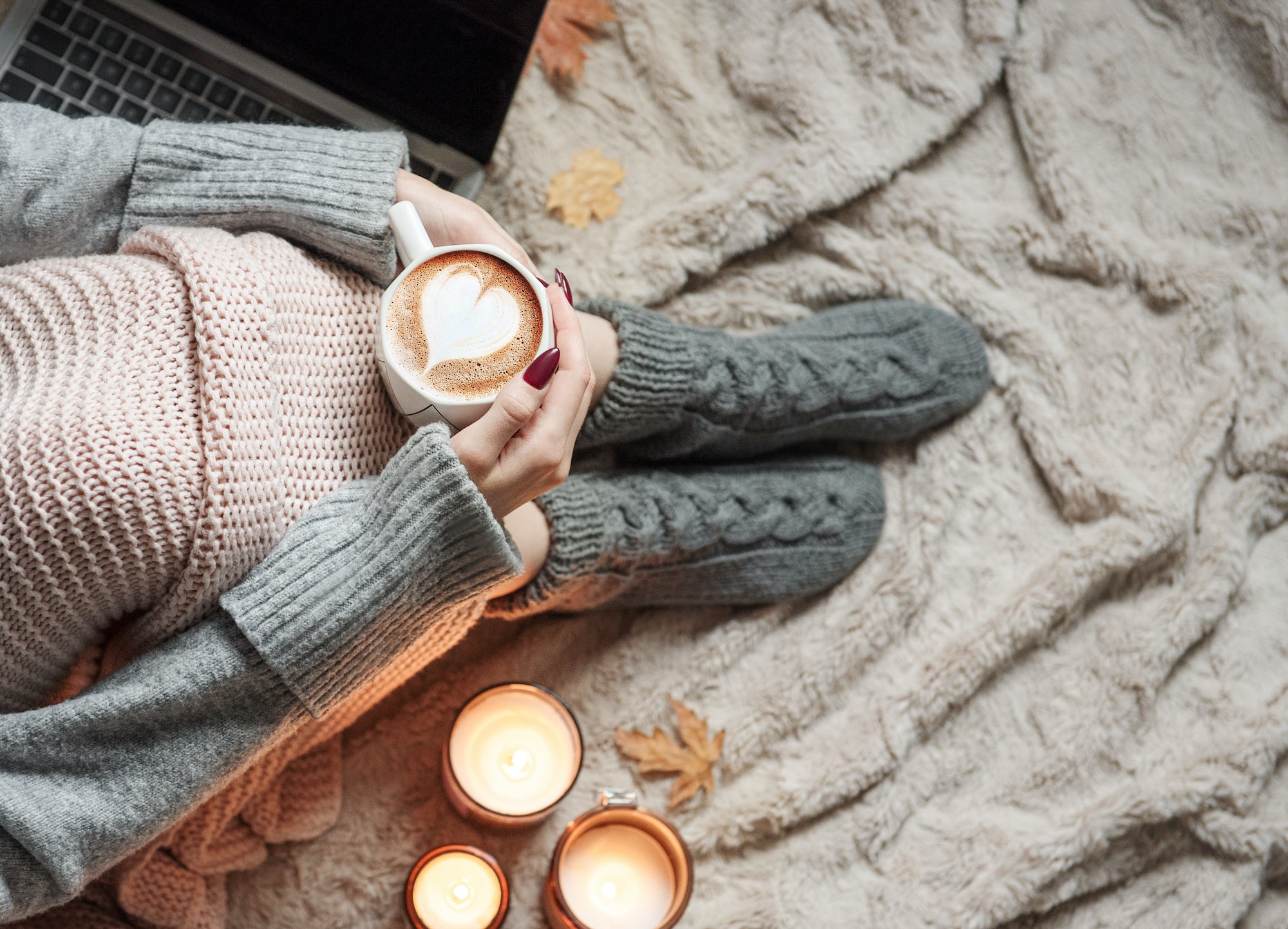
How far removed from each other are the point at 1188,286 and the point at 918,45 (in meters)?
0.45

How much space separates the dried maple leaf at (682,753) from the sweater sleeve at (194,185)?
0.59m

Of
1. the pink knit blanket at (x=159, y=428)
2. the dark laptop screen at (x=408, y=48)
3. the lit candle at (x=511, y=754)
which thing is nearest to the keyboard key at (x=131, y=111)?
the dark laptop screen at (x=408, y=48)

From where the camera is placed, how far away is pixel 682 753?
3.59ft

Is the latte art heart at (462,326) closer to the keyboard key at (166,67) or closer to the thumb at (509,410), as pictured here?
the thumb at (509,410)

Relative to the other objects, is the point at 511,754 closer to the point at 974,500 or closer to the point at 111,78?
the point at 974,500

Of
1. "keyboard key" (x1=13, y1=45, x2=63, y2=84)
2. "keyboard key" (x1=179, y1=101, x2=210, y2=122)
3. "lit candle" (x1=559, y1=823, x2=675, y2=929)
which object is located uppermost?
"keyboard key" (x1=179, y1=101, x2=210, y2=122)

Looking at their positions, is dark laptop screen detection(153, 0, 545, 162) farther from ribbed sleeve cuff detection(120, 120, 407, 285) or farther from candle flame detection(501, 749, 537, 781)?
candle flame detection(501, 749, 537, 781)

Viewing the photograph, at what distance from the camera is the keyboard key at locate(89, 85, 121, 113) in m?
0.94

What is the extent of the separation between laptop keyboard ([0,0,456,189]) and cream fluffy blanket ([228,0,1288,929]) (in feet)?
1.07

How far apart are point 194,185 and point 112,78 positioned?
0.21m

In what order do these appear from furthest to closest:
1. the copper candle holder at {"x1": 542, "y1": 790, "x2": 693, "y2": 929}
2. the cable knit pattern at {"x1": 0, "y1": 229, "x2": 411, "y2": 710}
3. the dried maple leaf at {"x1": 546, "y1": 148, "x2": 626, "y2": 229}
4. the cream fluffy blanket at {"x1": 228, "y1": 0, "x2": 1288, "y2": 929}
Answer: the dried maple leaf at {"x1": 546, "y1": 148, "x2": 626, "y2": 229}
the cream fluffy blanket at {"x1": 228, "y1": 0, "x2": 1288, "y2": 929}
the copper candle holder at {"x1": 542, "y1": 790, "x2": 693, "y2": 929}
the cable knit pattern at {"x1": 0, "y1": 229, "x2": 411, "y2": 710}

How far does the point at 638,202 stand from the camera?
1.22m

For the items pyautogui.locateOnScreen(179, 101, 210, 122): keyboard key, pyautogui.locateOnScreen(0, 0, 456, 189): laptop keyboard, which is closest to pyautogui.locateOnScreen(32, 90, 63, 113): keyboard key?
pyautogui.locateOnScreen(0, 0, 456, 189): laptop keyboard

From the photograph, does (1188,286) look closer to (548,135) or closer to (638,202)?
(638,202)
